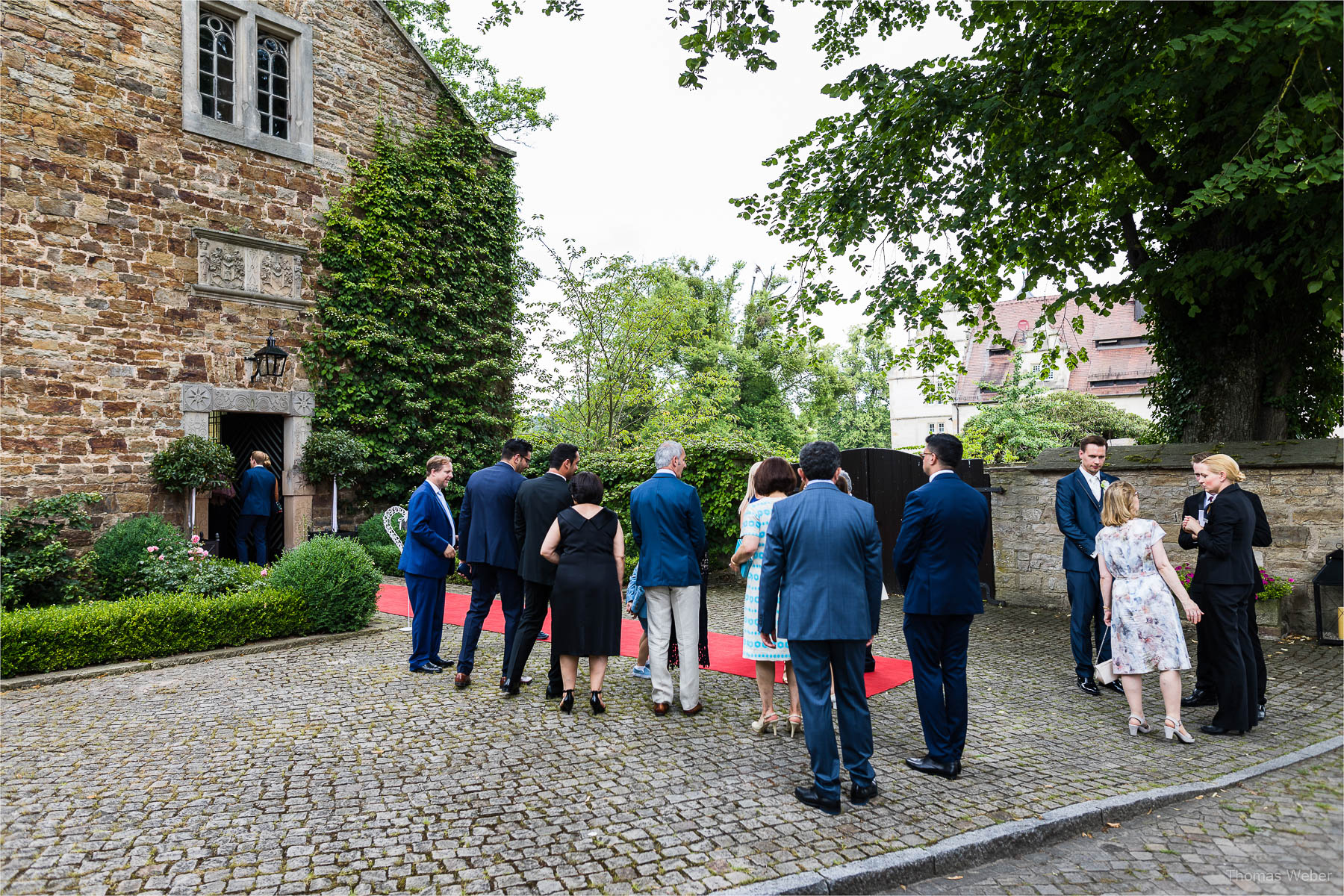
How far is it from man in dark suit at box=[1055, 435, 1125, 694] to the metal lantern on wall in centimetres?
299

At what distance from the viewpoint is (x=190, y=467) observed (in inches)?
419

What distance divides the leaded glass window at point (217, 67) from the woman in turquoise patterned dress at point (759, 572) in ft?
36.5

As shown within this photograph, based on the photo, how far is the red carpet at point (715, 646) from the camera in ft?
21.6

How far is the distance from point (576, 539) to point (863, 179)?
6.81m

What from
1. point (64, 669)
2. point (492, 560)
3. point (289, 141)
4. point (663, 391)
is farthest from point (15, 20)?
point (663, 391)

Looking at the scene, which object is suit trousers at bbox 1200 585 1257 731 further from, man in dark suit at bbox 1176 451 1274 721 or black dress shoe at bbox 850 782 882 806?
black dress shoe at bbox 850 782 882 806

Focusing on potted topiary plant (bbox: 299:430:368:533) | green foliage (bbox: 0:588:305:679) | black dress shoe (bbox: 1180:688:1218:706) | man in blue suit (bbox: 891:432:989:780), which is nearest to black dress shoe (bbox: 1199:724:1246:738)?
black dress shoe (bbox: 1180:688:1218:706)

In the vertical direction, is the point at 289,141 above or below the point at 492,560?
above

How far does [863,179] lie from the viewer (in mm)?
9875

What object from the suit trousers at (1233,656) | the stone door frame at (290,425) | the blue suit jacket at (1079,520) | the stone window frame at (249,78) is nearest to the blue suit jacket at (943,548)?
the suit trousers at (1233,656)

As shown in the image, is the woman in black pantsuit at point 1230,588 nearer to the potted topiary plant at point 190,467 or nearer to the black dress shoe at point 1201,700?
the black dress shoe at point 1201,700

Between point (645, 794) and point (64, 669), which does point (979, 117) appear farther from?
point (64, 669)

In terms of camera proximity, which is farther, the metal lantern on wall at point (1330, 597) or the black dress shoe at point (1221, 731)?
the metal lantern on wall at point (1330, 597)

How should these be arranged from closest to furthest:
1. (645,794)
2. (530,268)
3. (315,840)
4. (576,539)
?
(315,840) < (645,794) < (576,539) < (530,268)
